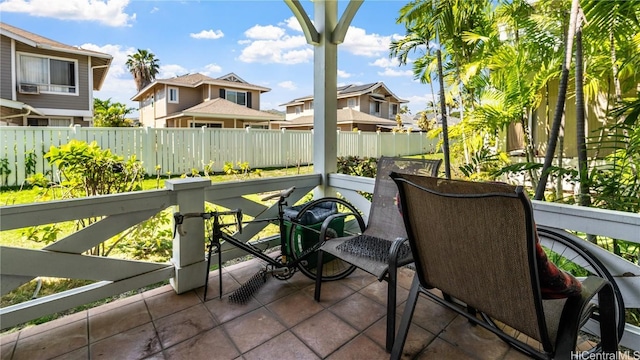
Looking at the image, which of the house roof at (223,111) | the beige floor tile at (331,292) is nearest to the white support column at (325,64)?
the beige floor tile at (331,292)

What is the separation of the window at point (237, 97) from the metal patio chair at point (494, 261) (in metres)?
12.2

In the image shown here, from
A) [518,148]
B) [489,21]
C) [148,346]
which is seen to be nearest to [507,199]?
[148,346]

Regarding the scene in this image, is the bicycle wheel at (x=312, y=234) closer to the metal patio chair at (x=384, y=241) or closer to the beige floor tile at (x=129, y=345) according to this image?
the metal patio chair at (x=384, y=241)

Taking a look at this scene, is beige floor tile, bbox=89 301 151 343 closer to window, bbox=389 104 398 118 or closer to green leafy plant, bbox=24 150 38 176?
green leafy plant, bbox=24 150 38 176

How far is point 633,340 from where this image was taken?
1.64 m

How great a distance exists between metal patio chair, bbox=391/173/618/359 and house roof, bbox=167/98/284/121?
34.2 feet

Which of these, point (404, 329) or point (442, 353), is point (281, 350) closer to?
point (404, 329)

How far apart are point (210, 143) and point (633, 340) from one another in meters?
6.77

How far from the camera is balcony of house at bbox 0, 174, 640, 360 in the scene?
164 cm

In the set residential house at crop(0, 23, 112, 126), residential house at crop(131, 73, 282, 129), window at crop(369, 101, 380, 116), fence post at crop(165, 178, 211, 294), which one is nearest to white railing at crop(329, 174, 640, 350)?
fence post at crop(165, 178, 211, 294)

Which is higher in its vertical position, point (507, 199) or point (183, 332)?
point (507, 199)

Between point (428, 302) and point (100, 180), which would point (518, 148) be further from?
point (100, 180)

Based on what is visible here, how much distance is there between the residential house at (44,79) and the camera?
448cm

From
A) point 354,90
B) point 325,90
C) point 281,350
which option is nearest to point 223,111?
point 354,90
